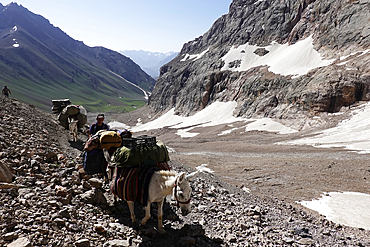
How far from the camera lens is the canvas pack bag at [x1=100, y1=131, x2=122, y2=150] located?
788 cm

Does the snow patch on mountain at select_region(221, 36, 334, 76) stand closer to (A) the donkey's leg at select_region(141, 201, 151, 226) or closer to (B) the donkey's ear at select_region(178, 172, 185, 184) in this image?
(B) the donkey's ear at select_region(178, 172, 185, 184)

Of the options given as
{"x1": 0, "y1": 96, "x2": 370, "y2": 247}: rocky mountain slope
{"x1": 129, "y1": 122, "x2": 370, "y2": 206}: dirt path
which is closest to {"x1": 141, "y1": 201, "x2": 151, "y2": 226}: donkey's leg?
{"x1": 0, "y1": 96, "x2": 370, "y2": 247}: rocky mountain slope

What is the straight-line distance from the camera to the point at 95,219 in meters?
6.10

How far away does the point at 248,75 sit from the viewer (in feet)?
252

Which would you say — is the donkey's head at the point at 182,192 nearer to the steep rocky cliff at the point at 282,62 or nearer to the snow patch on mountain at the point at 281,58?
the steep rocky cliff at the point at 282,62

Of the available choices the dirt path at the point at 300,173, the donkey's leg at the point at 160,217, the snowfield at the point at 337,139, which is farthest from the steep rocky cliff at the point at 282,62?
the donkey's leg at the point at 160,217

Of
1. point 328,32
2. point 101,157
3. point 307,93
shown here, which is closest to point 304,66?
point 328,32

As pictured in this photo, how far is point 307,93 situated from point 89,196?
175ft

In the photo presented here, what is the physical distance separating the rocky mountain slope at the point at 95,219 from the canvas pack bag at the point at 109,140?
1.39 metres

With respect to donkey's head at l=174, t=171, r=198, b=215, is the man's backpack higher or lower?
higher

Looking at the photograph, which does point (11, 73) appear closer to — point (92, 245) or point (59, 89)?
point (59, 89)

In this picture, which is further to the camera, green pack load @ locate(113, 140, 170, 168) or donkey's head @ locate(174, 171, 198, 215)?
green pack load @ locate(113, 140, 170, 168)

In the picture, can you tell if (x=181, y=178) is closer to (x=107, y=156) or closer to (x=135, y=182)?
(x=135, y=182)

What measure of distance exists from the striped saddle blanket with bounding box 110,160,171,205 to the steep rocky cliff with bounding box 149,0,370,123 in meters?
50.3
